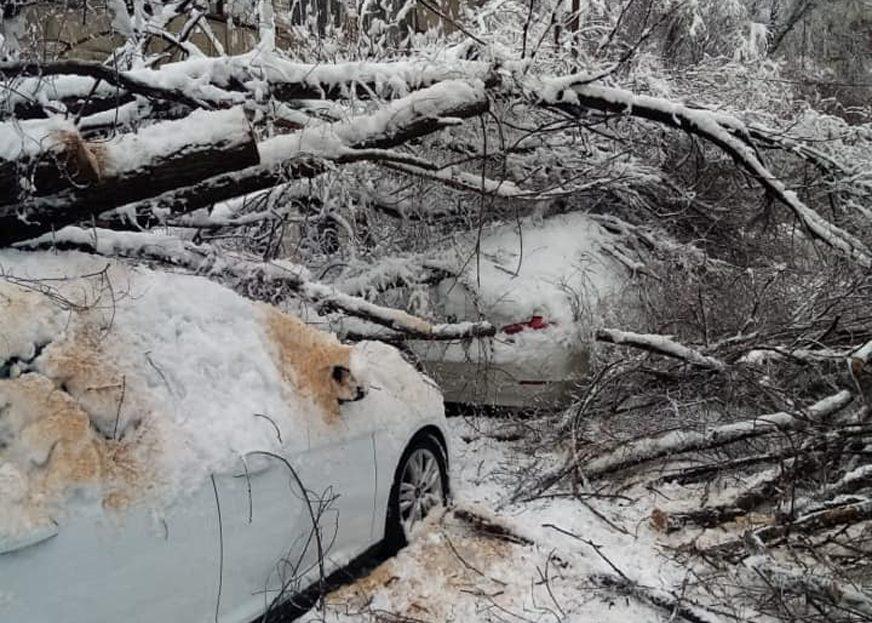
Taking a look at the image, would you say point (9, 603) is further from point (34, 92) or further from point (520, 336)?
point (520, 336)

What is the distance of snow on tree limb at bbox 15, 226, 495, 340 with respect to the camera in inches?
142

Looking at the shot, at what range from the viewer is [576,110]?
19.1ft

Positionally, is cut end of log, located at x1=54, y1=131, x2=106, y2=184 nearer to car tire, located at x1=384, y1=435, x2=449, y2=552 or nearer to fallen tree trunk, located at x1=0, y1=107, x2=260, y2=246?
fallen tree trunk, located at x1=0, y1=107, x2=260, y2=246

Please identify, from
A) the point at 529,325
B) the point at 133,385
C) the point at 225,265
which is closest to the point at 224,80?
the point at 225,265

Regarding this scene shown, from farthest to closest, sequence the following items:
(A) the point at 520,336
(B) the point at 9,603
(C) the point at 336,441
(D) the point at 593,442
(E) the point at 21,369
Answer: (A) the point at 520,336, (D) the point at 593,442, (C) the point at 336,441, (E) the point at 21,369, (B) the point at 9,603

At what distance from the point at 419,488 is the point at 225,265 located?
1.66 meters

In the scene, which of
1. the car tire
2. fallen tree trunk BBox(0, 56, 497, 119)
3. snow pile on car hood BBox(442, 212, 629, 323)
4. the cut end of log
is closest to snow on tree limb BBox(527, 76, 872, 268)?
fallen tree trunk BBox(0, 56, 497, 119)

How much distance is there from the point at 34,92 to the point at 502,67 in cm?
272

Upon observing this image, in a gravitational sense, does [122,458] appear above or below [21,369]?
below

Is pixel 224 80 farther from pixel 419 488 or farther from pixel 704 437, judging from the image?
pixel 704 437

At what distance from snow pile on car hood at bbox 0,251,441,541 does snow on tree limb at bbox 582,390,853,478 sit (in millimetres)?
2217

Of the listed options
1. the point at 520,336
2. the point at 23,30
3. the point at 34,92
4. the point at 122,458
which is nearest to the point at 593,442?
the point at 520,336

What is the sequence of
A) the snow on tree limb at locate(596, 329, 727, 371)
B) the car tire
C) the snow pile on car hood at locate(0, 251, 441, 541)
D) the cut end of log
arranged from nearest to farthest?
the snow pile on car hood at locate(0, 251, 441, 541), the cut end of log, the car tire, the snow on tree limb at locate(596, 329, 727, 371)

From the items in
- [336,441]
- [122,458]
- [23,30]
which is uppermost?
[23,30]
